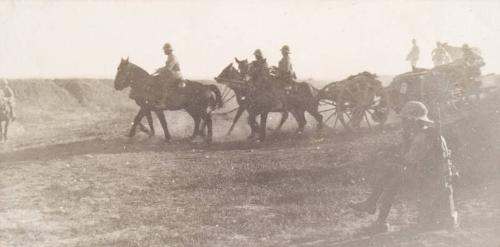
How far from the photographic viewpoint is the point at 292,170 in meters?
11.2

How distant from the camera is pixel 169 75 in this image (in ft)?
50.8

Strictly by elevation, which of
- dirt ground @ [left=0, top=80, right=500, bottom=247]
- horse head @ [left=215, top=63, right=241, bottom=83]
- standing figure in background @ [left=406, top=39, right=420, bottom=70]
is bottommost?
dirt ground @ [left=0, top=80, right=500, bottom=247]

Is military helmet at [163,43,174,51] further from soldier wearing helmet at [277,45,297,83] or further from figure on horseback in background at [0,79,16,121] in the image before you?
figure on horseback in background at [0,79,16,121]

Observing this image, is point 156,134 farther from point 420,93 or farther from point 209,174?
point 420,93

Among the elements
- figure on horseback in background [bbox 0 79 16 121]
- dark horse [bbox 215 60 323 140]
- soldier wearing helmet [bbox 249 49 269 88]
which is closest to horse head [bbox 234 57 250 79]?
dark horse [bbox 215 60 323 140]

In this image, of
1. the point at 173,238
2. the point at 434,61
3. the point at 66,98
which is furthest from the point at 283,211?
the point at 66,98

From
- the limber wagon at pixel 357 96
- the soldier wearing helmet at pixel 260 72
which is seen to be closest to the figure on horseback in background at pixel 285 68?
the soldier wearing helmet at pixel 260 72

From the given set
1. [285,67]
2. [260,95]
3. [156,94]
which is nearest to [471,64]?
[285,67]

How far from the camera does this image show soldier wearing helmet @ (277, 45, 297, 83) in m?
16.4

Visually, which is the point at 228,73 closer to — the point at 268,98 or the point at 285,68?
the point at 268,98

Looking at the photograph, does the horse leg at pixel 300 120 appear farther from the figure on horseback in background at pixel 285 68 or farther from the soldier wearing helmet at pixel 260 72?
the soldier wearing helmet at pixel 260 72

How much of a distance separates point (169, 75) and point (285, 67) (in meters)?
3.66

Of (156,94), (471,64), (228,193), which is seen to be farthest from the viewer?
(471,64)

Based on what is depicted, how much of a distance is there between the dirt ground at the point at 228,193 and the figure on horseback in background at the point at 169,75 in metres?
1.73
